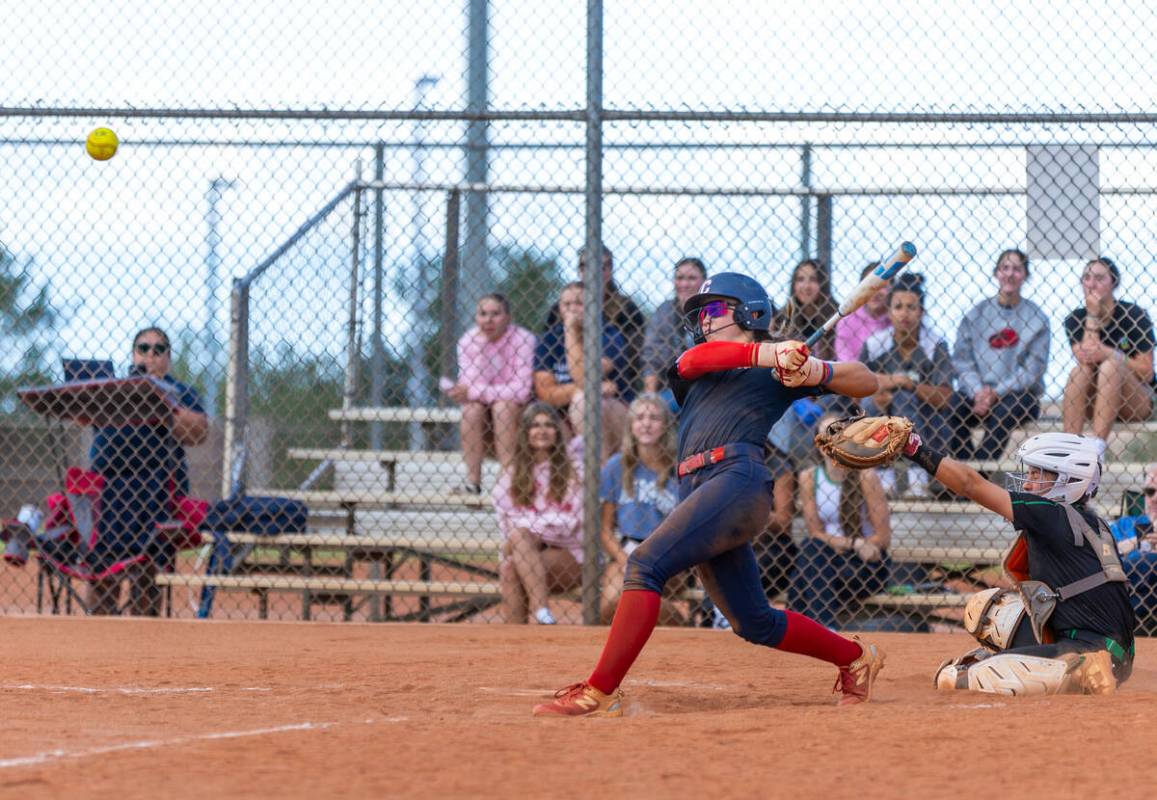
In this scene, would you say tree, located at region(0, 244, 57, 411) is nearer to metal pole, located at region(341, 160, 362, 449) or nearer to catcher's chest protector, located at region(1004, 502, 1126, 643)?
metal pole, located at region(341, 160, 362, 449)

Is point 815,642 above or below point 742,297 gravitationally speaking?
below

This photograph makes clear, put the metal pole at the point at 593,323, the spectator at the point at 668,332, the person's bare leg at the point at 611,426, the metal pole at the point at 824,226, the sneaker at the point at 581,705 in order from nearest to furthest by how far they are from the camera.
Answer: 1. the sneaker at the point at 581,705
2. the metal pole at the point at 593,323
3. the person's bare leg at the point at 611,426
4. the spectator at the point at 668,332
5. the metal pole at the point at 824,226

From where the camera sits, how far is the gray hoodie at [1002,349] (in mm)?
7500

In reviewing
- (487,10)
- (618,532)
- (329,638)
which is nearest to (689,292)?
(618,532)

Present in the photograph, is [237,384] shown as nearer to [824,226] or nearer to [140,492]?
[140,492]

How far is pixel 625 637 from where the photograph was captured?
415 centimetres

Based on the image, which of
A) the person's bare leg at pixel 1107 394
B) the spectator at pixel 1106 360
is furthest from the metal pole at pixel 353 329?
the person's bare leg at pixel 1107 394

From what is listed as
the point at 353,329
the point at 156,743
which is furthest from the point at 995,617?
the point at 353,329

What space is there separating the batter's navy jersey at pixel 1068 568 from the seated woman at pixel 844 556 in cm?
225

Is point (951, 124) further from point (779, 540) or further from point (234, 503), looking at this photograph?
point (234, 503)

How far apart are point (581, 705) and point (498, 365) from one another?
4.06 metres

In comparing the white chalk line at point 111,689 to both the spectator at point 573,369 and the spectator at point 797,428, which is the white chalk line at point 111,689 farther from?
the spectator at point 797,428

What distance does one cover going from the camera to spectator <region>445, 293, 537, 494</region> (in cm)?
773

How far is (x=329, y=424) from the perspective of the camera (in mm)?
9391
